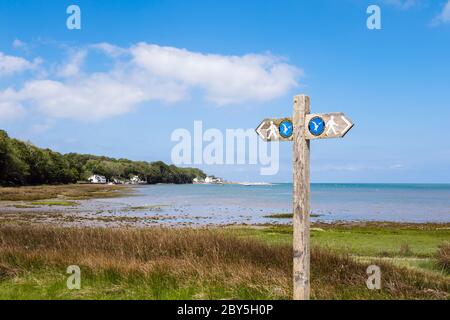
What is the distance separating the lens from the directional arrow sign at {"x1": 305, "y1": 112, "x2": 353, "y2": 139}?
6.53 metres

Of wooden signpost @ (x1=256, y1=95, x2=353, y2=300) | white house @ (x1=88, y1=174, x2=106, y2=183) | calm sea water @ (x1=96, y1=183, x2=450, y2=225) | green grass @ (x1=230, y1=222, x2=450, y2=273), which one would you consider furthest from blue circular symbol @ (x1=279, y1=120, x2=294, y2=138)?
white house @ (x1=88, y1=174, x2=106, y2=183)

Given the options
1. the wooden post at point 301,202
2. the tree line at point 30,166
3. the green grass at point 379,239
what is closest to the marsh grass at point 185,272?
the wooden post at point 301,202

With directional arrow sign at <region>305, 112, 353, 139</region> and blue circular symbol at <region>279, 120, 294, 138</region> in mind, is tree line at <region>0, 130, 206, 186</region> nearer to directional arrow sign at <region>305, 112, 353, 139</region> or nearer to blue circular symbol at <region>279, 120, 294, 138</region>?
blue circular symbol at <region>279, 120, 294, 138</region>

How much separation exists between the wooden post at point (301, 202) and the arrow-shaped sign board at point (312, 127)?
4.7 inches

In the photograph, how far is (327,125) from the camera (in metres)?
6.70

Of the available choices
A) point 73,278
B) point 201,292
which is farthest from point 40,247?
point 201,292

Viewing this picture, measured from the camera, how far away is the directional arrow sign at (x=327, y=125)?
21.4ft

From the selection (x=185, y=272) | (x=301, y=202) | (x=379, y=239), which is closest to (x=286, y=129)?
(x=301, y=202)

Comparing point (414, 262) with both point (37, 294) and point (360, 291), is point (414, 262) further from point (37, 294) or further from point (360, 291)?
point (37, 294)

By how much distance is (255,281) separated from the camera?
29.6ft

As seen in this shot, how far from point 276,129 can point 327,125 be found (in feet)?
2.89

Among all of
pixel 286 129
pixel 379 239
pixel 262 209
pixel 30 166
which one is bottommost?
pixel 262 209

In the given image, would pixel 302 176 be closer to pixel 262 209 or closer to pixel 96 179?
pixel 262 209
